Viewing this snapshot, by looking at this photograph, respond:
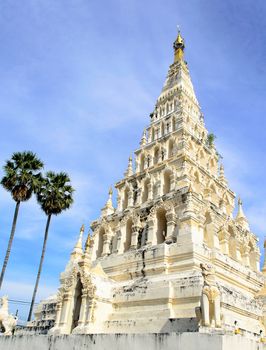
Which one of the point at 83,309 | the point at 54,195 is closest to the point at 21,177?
the point at 54,195

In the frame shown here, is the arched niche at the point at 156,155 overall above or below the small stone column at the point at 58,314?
above

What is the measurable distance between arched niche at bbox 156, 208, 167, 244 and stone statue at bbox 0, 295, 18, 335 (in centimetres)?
1096

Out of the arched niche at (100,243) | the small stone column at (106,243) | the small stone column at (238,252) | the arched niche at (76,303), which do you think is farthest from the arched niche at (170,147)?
the arched niche at (76,303)

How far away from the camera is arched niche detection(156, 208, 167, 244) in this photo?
24153 millimetres

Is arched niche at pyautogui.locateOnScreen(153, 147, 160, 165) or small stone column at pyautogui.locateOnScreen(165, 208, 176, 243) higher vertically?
arched niche at pyautogui.locateOnScreen(153, 147, 160, 165)

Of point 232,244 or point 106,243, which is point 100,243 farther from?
point 232,244

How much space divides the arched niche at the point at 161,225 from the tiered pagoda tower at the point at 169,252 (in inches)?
3.0

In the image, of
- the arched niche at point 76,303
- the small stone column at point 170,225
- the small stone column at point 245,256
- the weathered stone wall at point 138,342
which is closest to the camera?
the weathered stone wall at point 138,342

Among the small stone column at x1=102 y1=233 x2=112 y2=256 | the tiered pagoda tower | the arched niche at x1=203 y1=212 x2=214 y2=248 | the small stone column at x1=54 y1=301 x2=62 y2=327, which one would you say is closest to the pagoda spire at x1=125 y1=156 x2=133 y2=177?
the tiered pagoda tower

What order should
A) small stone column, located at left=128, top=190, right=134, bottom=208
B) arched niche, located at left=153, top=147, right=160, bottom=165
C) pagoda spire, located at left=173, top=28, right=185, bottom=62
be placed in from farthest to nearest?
pagoda spire, located at left=173, top=28, right=185, bottom=62
arched niche, located at left=153, top=147, right=160, bottom=165
small stone column, located at left=128, top=190, right=134, bottom=208

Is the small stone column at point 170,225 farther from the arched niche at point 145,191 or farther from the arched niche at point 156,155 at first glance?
the arched niche at point 156,155

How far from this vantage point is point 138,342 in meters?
11.4

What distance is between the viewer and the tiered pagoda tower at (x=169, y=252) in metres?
16.2

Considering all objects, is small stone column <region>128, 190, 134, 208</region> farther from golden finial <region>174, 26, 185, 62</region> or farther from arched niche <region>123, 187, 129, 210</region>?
golden finial <region>174, 26, 185, 62</region>
